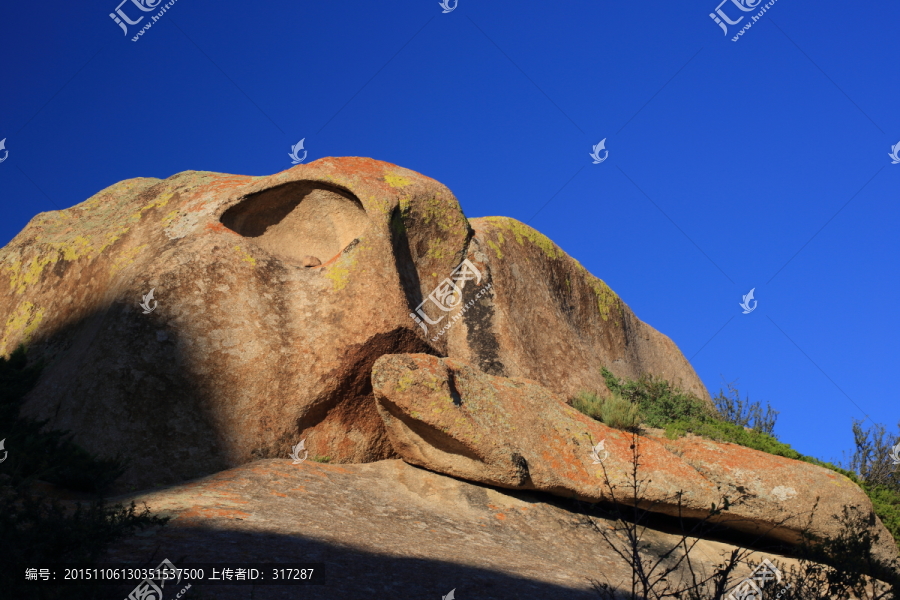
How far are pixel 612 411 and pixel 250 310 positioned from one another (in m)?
5.38

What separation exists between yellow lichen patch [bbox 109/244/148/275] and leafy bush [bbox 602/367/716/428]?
8.05m

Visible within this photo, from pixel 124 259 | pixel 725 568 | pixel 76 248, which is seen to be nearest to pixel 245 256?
pixel 124 259

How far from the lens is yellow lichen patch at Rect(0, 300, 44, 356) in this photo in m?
11.2

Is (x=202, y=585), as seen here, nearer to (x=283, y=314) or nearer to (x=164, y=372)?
(x=164, y=372)

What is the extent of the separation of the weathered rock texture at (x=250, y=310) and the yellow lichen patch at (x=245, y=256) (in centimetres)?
4

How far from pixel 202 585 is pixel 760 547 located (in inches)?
316

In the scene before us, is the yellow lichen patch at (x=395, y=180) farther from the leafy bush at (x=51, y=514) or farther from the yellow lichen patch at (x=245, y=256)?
the leafy bush at (x=51, y=514)

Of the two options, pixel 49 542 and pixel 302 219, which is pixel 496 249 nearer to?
pixel 302 219

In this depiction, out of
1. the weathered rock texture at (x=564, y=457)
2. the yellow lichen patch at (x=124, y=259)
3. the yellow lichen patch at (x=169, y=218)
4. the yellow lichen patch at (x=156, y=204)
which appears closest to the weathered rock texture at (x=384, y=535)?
the weathered rock texture at (x=564, y=457)

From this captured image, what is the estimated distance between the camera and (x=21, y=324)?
11359 millimetres

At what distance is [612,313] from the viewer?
16.6m

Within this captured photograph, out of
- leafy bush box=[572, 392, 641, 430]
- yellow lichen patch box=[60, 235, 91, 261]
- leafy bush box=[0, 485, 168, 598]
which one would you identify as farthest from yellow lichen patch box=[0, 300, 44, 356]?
leafy bush box=[572, 392, 641, 430]

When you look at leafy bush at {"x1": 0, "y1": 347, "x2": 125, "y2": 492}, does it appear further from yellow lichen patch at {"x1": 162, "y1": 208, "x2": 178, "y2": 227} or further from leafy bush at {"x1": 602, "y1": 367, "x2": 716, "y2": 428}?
leafy bush at {"x1": 602, "y1": 367, "x2": 716, "y2": 428}

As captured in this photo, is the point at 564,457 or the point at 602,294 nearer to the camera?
the point at 564,457
